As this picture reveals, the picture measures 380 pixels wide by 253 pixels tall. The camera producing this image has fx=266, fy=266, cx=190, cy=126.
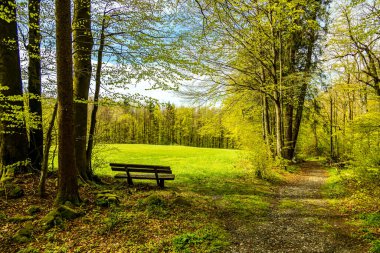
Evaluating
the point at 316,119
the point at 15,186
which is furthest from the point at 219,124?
the point at 15,186

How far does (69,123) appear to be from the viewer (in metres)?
5.68

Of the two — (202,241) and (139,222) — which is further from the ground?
(139,222)

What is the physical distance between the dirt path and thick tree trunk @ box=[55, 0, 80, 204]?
12.4 ft

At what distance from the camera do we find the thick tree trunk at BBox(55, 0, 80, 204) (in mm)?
5480

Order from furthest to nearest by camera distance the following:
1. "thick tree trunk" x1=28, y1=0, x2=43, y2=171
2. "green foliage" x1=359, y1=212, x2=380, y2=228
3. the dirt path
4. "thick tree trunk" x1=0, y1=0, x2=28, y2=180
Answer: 1. "thick tree trunk" x1=28, y1=0, x2=43, y2=171
2. "thick tree trunk" x1=0, y1=0, x2=28, y2=180
3. "green foliage" x1=359, y1=212, x2=380, y2=228
4. the dirt path

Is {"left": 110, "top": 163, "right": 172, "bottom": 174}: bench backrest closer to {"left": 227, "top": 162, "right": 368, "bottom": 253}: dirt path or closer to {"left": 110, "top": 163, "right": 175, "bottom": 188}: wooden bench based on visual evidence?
{"left": 110, "top": 163, "right": 175, "bottom": 188}: wooden bench

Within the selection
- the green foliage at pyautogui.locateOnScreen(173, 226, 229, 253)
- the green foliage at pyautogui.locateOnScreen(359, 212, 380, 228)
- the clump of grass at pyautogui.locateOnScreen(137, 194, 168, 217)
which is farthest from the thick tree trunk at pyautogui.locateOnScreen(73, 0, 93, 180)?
the green foliage at pyautogui.locateOnScreen(359, 212, 380, 228)

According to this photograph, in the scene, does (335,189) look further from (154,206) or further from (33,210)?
(33,210)

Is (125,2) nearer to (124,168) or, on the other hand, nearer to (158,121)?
(124,168)

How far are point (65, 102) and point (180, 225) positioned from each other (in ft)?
11.5

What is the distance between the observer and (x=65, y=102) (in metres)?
5.59

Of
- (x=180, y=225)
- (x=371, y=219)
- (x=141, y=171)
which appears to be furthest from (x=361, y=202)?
(x=141, y=171)

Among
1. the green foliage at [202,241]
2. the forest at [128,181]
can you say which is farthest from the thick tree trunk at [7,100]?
the green foliage at [202,241]

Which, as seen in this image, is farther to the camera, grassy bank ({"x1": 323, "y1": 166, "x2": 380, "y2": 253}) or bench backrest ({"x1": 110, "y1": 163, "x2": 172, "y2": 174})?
bench backrest ({"x1": 110, "y1": 163, "x2": 172, "y2": 174})
